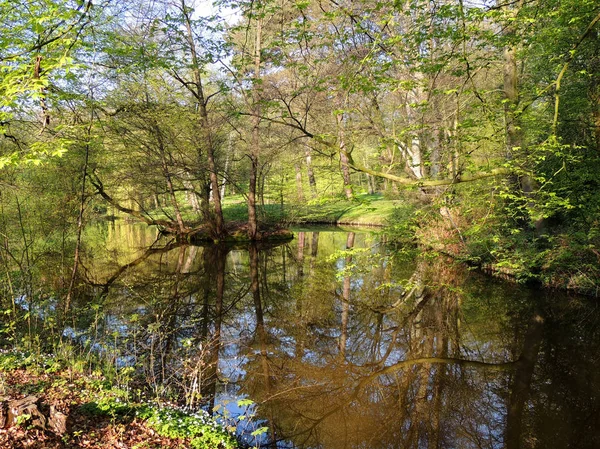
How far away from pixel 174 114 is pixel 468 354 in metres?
13.9

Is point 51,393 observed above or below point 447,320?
above

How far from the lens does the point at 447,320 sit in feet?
30.6

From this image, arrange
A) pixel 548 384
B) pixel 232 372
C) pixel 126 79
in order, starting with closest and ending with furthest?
pixel 548 384 < pixel 232 372 < pixel 126 79

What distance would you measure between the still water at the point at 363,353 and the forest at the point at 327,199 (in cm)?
7

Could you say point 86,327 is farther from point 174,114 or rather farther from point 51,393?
point 174,114

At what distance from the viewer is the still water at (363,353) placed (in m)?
5.24

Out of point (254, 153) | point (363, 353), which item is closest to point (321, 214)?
point (254, 153)

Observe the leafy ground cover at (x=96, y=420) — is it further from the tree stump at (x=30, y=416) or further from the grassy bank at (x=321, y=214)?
the grassy bank at (x=321, y=214)

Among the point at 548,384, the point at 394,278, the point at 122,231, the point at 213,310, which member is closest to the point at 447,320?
the point at 548,384

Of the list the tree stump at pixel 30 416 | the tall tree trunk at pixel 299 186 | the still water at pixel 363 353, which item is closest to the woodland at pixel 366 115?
the still water at pixel 363 353

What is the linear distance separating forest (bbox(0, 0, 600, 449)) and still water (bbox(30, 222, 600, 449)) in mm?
68

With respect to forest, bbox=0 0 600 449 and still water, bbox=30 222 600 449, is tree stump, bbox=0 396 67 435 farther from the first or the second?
still water, bbox=30 222 600 449

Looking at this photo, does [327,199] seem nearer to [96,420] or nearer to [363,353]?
[363,353]

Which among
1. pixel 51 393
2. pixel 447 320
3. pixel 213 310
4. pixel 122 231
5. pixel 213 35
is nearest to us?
pixel 51 393
